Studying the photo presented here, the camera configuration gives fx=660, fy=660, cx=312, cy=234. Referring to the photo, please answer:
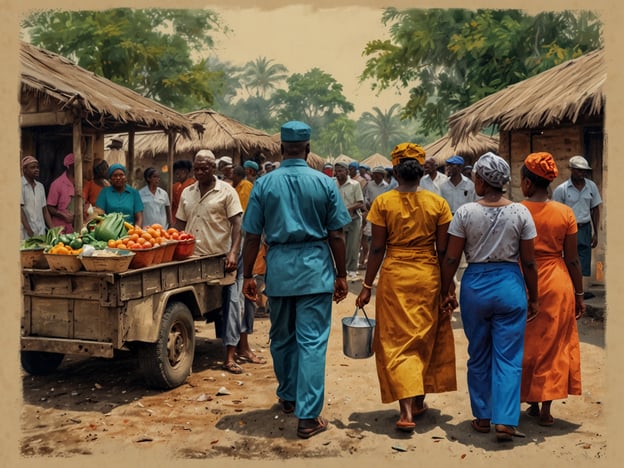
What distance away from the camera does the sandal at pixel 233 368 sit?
21.9 feet

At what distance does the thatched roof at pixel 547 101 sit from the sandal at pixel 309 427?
6856 mm

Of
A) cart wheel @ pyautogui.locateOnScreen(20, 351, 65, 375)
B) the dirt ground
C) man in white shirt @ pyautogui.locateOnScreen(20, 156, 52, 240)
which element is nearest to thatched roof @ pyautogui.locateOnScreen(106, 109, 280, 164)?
man in white shirt @ pyautogui.locateOnScreen(20, 156, 52, 240)

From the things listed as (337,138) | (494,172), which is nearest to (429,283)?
(494,172)

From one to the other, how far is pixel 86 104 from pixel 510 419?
713cm

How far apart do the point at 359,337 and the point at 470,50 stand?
17.0 metres

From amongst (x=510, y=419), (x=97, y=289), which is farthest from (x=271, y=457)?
(x=97, y=289)

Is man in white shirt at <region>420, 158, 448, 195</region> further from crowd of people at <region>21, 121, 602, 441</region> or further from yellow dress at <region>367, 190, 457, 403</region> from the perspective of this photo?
yellow dress at <region>367, 190, 457, 403</region>

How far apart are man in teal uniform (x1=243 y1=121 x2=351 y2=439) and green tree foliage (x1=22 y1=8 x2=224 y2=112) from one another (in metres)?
20.1

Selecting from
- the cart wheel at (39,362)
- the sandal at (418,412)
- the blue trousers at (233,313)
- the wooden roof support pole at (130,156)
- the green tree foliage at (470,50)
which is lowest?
the sandal at (418,412)

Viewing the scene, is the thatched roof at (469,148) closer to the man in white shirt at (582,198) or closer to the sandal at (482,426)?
the man in white shirt at (582,198)

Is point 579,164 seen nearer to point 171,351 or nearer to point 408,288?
point 408,288

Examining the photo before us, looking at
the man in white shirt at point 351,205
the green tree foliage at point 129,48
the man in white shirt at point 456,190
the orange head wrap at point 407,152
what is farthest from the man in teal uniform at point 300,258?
the green tree foliage at point 129,48

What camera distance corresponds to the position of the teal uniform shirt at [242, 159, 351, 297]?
5.02 metres

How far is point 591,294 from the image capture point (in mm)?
10062
